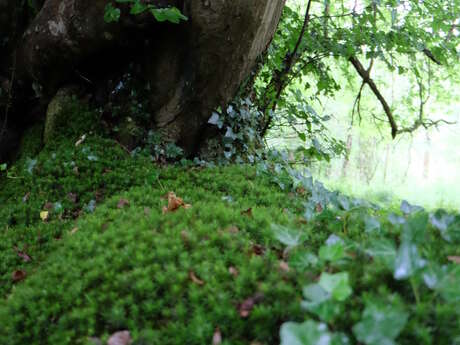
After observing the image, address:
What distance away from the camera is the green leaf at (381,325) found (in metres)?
0.84

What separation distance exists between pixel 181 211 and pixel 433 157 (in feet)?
138

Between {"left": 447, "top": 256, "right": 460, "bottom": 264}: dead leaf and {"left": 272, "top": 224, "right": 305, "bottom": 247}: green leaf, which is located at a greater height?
{"left": 447, "top": 256, "right": 460, "bottom": 264}: dead leaf

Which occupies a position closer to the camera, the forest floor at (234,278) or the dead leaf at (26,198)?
the forest floor at (234,278)

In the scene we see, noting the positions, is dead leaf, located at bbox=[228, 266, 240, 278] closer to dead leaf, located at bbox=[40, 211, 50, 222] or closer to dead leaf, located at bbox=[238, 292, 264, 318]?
dead leaf, located at bbox=[238, 292, 264, 318]

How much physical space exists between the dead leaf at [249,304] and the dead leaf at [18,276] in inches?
57.3

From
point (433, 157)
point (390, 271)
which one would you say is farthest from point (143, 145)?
point (433, 157)

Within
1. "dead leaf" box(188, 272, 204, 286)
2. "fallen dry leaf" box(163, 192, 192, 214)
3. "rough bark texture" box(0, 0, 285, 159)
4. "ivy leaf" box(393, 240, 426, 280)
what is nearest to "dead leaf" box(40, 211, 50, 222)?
"fallen dry leaf" box(163, 192, 192, 214)

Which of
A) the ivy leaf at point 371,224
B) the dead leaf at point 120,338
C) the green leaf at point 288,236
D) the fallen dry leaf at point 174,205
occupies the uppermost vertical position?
the ivy leaf at point 371,224

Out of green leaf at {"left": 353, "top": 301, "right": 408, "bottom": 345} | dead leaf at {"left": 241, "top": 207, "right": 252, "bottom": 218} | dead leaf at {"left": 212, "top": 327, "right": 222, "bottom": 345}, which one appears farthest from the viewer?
dead leaf at {"left": 241, "top": 207, "right": 252, "bottom": 218}

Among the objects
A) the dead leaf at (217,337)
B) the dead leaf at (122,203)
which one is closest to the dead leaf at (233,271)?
the dead leaf at (217,337)

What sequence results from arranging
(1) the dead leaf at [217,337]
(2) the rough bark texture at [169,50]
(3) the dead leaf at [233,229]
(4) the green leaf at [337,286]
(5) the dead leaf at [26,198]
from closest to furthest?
(4) the green leaf at [337,286] < (1) the dead leaf at [217,337] < (3) the dead leaf at [233,229] < (5) the dead leaf at [26,198] < (2) the rough bark texture at [169,50]

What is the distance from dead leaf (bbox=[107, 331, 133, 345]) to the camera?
1.16m

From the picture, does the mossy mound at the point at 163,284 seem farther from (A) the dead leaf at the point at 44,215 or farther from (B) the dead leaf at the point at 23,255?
(A) the dead leaf at the point at 44,215

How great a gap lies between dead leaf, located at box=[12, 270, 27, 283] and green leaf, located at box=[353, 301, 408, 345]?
1.88 m
